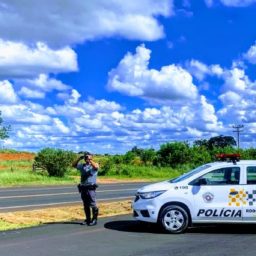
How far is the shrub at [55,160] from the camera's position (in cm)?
4406

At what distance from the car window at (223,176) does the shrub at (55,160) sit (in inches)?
1291

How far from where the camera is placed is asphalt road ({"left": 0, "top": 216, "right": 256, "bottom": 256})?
32.0ft

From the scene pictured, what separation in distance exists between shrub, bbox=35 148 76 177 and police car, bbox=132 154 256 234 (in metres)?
32.6

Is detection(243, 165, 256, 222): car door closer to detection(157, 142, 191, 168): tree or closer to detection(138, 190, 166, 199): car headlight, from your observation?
detection(138, 190, 166, 199): car headlight

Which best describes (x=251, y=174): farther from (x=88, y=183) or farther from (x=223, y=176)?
(x=88, y=183)

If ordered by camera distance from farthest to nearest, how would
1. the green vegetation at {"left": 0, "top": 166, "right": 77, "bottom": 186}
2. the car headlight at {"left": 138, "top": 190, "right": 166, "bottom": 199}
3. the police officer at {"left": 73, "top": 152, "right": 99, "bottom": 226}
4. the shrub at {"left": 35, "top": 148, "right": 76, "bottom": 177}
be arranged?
the shrub at {"left": 35, "top": 148, "right": 76, "bottom": 177} → the green vegetation at {"left": 0, "top": 166, "right": 77, "bottom": 186} → the police officer at {"left": 73, "top": 152, "right": 99, "bottom": 226} → the car headlight at {"left": 138, "top": 190, "right": 166, "bottom": 199}

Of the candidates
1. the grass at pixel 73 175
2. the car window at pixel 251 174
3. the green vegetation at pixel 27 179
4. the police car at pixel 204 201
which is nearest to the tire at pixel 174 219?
the police car at pixel 204 201

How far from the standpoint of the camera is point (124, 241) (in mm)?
10922

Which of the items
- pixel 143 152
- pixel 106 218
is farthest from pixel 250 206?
pixel 143 152

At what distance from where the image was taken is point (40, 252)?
9672 mm

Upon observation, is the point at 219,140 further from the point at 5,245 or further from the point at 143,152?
the point at 5,245

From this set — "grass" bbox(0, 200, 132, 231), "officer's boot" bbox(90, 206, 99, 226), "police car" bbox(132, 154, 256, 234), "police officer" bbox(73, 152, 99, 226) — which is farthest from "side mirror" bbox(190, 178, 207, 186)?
"grass" bbox(0, 200, 132, 231)

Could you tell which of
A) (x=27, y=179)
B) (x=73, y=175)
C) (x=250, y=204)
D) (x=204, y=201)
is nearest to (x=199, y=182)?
(x=204, y=201)

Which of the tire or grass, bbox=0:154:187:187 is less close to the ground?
grass, bbox=0:154:187:187
